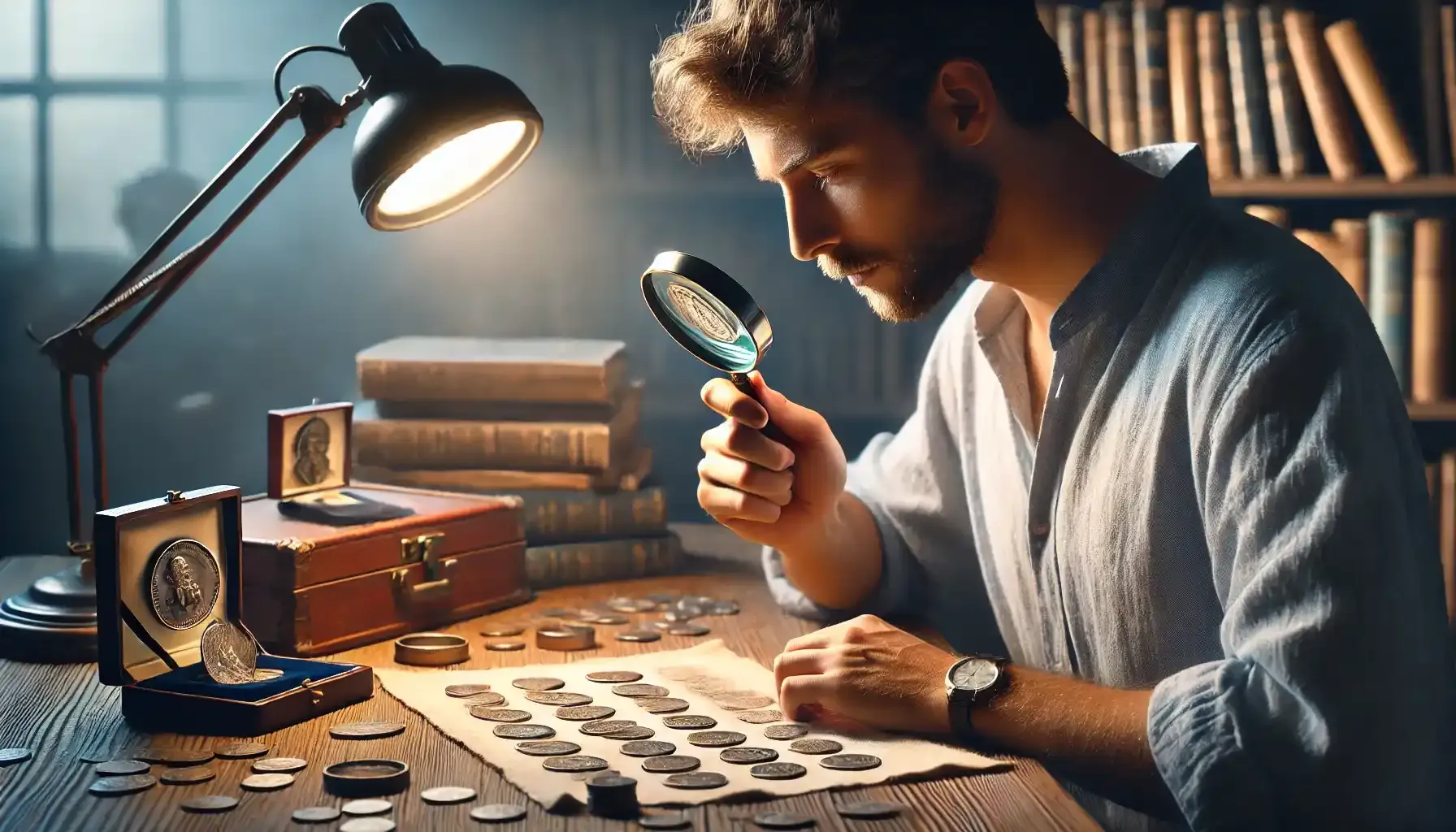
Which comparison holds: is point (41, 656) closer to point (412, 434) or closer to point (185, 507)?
point (185, 507)

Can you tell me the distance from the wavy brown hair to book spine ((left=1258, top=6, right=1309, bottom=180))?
130cm

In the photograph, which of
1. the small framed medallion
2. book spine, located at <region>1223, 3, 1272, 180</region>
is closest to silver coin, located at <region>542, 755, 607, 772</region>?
the small framed medallion

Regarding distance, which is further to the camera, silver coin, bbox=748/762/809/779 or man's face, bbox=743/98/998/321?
man's face, bbox=743/98/998/321

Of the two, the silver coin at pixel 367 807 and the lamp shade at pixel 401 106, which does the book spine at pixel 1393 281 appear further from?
the silver coin at pixel 367 807

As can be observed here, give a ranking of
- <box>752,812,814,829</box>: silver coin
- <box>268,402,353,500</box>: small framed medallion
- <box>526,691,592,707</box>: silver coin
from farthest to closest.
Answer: <box>268,402,353,500</box>: small framed medallion, <box>526,691,592,707</box>: silver coin, <box>752,812,814,829</box>: silver coin

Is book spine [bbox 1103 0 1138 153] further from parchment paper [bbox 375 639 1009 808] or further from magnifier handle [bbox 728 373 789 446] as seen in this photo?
parchment paper [bbox 375 639 1009 808]

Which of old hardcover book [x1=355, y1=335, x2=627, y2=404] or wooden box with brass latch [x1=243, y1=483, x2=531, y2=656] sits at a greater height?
old hardcover book [x1=355, y1=335, x2=627, y2=404]

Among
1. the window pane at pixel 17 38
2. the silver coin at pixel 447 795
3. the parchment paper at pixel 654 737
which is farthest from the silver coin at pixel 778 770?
the window pane at pixel 17 38

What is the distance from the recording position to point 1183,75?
2.79 meters

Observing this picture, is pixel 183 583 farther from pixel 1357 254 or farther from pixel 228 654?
pixel 1357 254

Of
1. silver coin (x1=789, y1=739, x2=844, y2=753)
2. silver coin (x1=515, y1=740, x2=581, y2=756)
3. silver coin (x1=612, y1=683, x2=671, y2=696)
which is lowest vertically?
silver coin (x1=789, y1=739, x2=844, y2=753)

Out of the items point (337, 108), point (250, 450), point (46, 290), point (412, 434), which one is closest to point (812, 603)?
point (412, 434)

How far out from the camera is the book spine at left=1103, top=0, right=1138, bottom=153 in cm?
278

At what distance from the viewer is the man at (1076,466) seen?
119 cm
